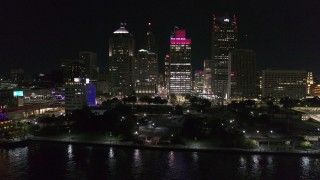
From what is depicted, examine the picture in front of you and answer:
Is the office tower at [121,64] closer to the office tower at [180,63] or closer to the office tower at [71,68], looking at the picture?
the office tower at [180,63]

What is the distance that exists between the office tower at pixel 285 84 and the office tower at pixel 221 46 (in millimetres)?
8221

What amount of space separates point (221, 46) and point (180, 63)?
8.56m

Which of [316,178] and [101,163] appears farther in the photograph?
[101,163]

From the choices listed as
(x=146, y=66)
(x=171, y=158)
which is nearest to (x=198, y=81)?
(x=146, y=66)

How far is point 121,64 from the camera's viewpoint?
239 ft

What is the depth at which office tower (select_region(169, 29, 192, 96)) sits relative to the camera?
64875mm

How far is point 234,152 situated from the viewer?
77.9 feet

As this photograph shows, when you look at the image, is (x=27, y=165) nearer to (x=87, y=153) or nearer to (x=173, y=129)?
(x=87, y=153)

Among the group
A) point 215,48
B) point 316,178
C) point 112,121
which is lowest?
point 316,178

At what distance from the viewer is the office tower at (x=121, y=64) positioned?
72500 mm

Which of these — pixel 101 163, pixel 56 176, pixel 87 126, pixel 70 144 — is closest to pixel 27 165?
pixel 56 176

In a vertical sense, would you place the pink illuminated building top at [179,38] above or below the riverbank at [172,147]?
above

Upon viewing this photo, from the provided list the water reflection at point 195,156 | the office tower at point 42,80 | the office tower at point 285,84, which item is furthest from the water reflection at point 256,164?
the office tower at point 42,80

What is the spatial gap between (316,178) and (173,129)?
13.0m
